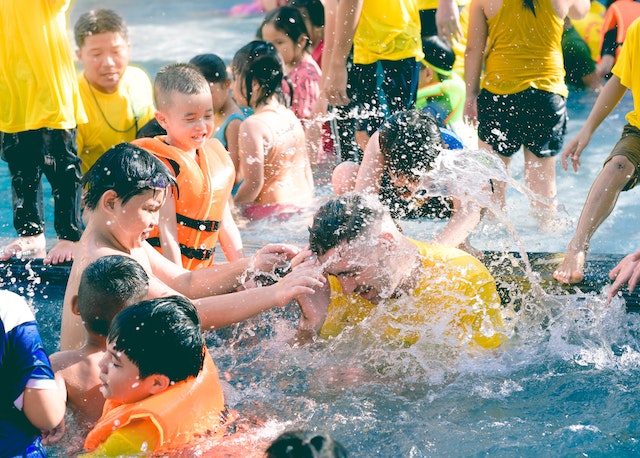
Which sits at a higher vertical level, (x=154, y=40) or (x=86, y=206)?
(x=86, y=206)

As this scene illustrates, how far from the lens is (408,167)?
4473 mm

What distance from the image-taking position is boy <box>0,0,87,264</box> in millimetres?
4918

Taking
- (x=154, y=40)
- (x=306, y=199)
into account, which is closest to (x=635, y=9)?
(x=306, y=199)

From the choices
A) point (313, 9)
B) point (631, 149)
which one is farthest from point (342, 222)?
point (313, 9)

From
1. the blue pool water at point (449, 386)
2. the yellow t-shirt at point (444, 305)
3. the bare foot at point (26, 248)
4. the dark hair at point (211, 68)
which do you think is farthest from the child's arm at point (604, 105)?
the bare foot at point (26, 248)

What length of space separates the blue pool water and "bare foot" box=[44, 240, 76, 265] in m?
0.13

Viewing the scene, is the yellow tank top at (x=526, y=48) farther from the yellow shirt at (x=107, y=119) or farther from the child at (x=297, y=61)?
the yellow shirt at (x=107, y=119)

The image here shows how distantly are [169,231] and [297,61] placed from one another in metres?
2.99

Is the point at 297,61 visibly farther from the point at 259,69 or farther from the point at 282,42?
the point at 259,69

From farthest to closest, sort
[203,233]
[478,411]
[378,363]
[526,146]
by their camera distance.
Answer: [526,146]
[203,233]
[378,363]
[478,411]

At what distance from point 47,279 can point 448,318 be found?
7.46ft

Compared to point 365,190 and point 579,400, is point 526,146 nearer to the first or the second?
point 365,190

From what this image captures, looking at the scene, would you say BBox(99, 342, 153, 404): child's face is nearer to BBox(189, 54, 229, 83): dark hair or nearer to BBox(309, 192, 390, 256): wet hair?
BBox(309, 192, 390, 256): wet hair

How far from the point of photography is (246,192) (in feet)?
19.1
